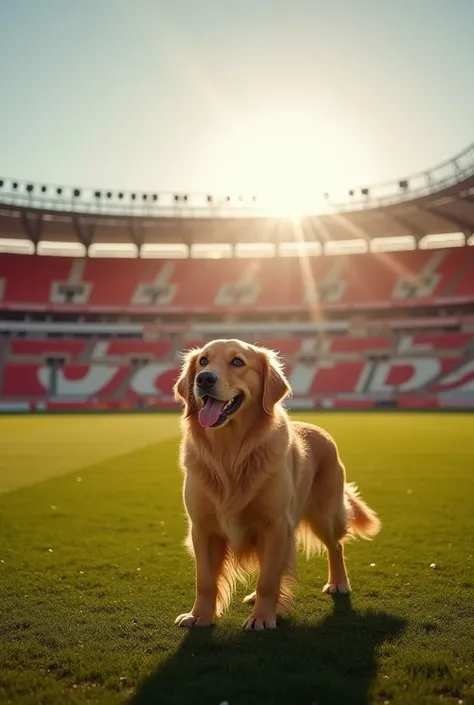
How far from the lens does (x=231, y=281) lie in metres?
59.3

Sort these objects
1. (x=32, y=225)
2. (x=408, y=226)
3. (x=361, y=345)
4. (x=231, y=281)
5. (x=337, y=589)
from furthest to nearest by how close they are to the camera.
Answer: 1. (x=231, y=281)
2. (x=408, y=226)
3. (x=32, y=225)
4. (x=361, y=345)
5. (x=337, y=589)

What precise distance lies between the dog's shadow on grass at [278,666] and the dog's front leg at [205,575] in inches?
6.3

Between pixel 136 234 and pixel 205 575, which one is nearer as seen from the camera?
pixel 205 575

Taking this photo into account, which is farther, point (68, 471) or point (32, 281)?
point (32, 281)

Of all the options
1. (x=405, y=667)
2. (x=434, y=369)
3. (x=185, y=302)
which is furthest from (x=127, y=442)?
(x=185, y=302)

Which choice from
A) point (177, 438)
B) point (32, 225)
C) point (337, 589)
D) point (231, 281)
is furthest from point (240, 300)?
point (337, 589)

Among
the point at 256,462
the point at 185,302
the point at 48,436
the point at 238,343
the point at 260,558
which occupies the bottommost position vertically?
the point at 48,436

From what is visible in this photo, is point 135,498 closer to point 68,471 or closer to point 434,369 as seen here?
point 68,471

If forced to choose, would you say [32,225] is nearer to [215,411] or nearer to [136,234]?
[136,234]

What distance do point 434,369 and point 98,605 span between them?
4632 centimetres

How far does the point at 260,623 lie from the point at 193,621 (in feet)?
1.45

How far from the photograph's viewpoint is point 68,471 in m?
13.1

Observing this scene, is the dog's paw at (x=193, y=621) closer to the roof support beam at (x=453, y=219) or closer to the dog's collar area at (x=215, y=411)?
the dog's collar area at (x=215, y=411)

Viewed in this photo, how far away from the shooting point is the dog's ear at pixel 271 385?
428 cm
